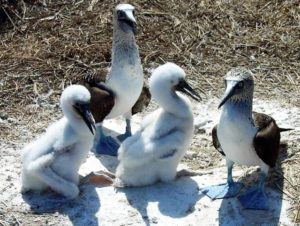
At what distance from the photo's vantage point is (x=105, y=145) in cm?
737

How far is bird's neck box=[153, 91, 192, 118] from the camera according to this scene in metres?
6.71

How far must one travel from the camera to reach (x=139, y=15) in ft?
31.3

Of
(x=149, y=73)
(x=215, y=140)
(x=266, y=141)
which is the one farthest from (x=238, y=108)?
(x=149, y=73)

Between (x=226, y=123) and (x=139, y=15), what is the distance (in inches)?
136

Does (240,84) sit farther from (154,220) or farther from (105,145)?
(105,145)

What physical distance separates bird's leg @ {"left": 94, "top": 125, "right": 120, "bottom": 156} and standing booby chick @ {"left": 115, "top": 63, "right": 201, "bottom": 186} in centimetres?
53

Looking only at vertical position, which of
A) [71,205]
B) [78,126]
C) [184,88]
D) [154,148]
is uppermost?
[184,88]

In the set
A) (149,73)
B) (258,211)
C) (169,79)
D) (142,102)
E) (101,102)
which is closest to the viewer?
(258,211)

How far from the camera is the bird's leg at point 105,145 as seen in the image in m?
7.34

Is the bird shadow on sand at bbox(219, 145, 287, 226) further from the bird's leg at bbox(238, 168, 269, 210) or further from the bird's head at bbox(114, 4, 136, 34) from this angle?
the bird's head at bbox(114, 4, 136, 34)

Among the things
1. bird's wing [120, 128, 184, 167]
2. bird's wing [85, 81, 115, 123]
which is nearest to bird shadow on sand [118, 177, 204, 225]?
bird's wing [120, 128, 184, 167]

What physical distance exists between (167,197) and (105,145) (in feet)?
3.30

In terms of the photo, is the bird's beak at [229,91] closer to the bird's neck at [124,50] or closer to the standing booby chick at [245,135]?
the standing booby chick at [245,135]

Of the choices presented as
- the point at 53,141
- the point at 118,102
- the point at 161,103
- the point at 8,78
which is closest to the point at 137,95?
the point at 118,102
